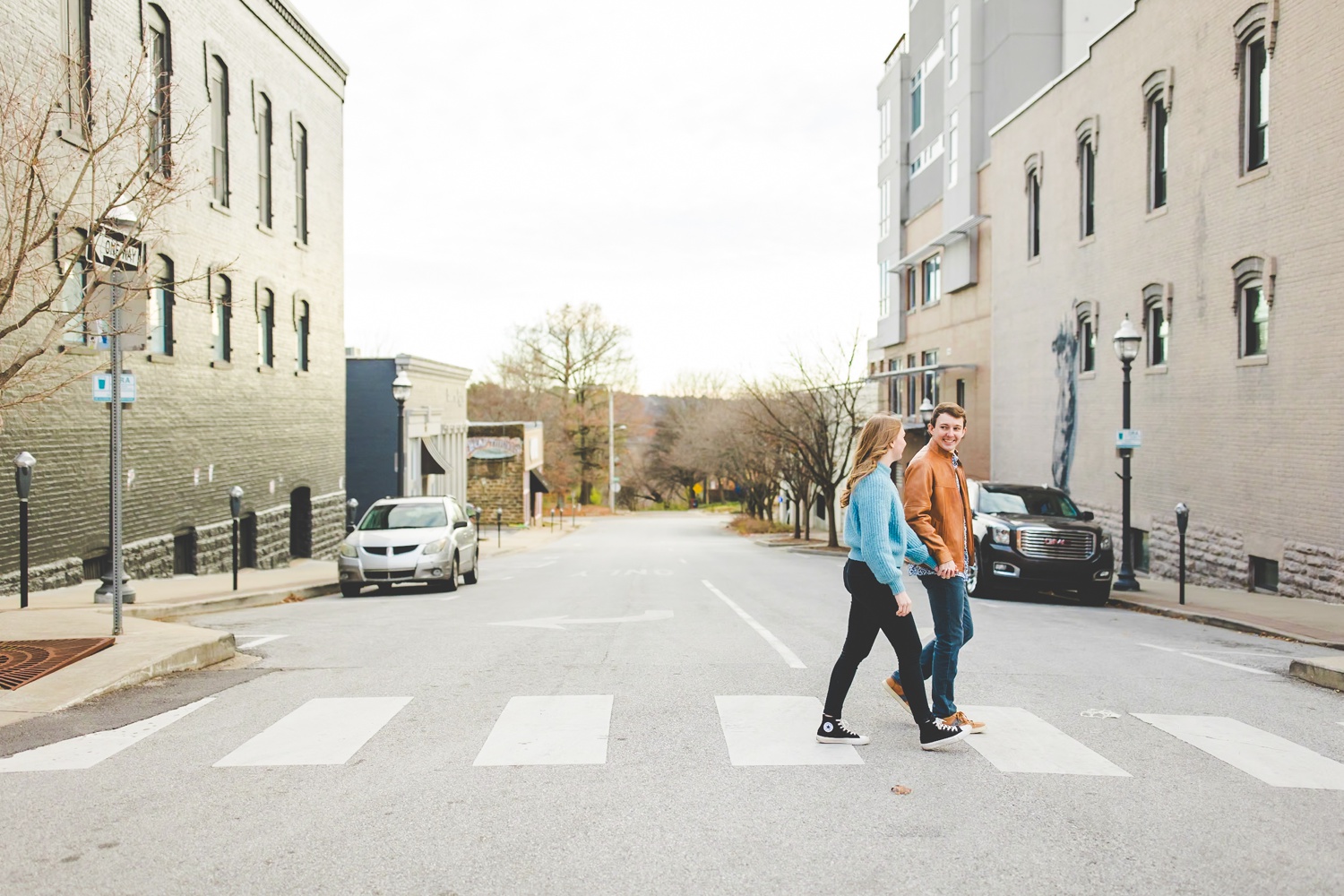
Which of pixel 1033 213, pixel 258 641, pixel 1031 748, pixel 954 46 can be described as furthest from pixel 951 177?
pixel 1031 748

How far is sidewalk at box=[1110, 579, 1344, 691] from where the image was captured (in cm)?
943

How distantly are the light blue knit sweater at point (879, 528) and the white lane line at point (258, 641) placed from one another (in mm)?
7063

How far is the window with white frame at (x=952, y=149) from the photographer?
37406 millimetres

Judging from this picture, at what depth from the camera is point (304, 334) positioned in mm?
27531

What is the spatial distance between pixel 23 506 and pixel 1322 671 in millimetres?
14066

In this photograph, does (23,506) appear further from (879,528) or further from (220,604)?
(879,528)

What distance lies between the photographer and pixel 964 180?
36031 mm

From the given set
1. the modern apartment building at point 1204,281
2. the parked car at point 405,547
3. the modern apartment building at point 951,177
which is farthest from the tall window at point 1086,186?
the parked car at point 405,547

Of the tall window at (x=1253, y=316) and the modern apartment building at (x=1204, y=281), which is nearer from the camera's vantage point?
the modern apartment building at (x=1204, y=281)

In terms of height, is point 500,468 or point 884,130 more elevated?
point 884,130

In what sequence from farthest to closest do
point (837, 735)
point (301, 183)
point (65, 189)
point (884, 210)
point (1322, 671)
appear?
1. point (884, 210)
2. point (301, 183)
3. point (65, 189)
4. point (1322, 671)
5. point (837, 735)

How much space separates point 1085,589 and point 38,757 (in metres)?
14.8

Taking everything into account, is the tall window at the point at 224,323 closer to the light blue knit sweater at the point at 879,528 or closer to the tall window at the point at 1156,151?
the light blue knit sweater at the point at 879,528

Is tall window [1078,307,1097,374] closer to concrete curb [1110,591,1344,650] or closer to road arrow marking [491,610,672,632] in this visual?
concrete curb [1110,591,1344,650]
